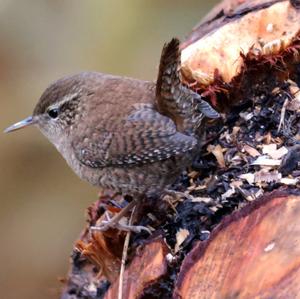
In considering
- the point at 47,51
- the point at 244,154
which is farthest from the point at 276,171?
the point at 47,51

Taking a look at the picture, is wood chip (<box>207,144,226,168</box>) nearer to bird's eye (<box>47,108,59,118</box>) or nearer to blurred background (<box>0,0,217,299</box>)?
bird's eye (<box>47,108,59,118</box>)

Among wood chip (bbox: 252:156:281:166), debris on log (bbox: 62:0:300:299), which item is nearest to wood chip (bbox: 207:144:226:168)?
debris on log (bbox: 62:0:300:299)

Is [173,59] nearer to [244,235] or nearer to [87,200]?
[244,235]

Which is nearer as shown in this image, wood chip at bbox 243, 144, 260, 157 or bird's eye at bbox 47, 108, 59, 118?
wood chip at bbox 243, 144, 260, 157


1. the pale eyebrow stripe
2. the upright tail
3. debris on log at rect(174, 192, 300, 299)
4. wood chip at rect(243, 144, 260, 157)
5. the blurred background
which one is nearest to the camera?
debris on log at rect(174, 192, 300, 299)

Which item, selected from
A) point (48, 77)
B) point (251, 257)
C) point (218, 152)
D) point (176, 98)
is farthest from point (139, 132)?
point (48, 77)

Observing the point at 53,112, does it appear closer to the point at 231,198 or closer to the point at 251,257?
the point at 231,198
